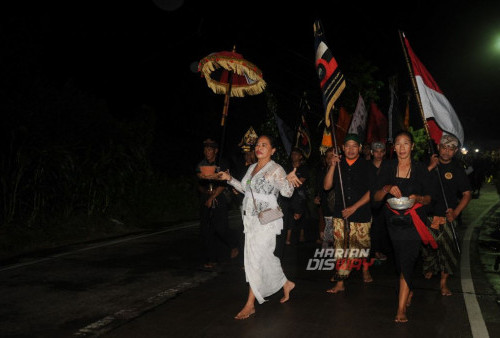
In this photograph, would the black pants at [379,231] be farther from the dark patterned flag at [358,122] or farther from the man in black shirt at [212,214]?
the man in black shirt at [212,214]

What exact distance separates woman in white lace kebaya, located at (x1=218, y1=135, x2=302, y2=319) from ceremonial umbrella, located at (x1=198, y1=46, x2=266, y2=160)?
4.69ft

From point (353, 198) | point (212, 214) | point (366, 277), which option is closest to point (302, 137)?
point (212, 214)

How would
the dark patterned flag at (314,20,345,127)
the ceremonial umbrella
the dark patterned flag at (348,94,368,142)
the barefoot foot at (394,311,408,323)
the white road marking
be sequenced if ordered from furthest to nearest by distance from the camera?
1. the dark patterned flag at (348,94,368,142)
2. the ceremonial umbrella
3. the dark patterned flag at (314,20,345,127)
4. the barefoot foot at (394,311,408,323)
5. the white road marking

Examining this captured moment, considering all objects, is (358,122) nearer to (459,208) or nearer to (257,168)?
(459,208)

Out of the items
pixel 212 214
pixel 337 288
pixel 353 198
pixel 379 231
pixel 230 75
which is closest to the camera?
pixel 337 288

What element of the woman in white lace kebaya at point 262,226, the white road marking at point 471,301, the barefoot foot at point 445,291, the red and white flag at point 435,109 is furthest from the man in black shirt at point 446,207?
the woman in white lace kebaya at point 262,226

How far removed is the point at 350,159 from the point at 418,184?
50.3 inches

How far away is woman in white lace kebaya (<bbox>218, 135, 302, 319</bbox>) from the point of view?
5.32 m

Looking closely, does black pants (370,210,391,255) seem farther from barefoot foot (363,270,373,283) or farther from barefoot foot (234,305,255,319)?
barefoot foot (234,305,255,319)

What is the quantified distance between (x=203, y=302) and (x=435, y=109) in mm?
3536

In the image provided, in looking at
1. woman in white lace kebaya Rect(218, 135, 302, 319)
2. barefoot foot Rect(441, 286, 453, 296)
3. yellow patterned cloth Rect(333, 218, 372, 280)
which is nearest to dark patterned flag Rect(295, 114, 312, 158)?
yellow patterned cloth Rect(333, 218, 372, 280)

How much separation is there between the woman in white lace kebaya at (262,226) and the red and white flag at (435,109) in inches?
84.8

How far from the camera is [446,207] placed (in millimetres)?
6238

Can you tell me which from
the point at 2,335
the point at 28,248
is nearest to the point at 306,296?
the point at 2,335
